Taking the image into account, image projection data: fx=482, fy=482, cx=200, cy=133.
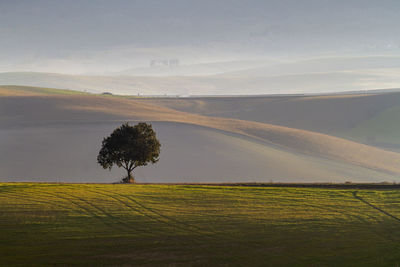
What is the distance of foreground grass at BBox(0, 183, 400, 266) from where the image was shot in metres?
19.5

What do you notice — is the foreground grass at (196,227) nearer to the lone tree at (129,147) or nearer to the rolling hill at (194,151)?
the lone tree at (129,147)

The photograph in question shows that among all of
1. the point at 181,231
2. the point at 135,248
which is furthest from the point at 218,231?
the point at 135,248

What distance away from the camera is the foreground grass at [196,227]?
63.9 ft

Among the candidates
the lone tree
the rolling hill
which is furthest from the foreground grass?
the rolling hill

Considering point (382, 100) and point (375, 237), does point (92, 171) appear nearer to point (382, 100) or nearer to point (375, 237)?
point (375, 237)

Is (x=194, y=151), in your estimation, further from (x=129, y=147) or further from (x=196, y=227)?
(x=196, y=227)

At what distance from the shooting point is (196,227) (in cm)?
2339

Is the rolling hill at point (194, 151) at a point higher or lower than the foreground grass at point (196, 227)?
higher

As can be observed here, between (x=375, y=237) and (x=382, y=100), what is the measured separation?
5250 inches

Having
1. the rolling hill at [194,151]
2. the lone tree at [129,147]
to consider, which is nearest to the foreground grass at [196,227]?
the lone tree at [129,147]

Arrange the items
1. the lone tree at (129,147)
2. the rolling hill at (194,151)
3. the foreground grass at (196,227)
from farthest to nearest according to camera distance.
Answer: the rolling hill at (194,151) → the lone tree at (129,147) → the foreground grass at (196,227)

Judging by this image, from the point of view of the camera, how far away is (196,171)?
5828 centimetres

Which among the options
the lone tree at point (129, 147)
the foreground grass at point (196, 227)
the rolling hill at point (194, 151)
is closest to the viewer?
the foreground grass at point (196, 227)

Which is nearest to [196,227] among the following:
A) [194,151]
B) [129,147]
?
[129,147]
